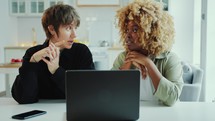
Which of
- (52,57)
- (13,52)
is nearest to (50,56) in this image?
(52,57)

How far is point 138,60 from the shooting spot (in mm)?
1360

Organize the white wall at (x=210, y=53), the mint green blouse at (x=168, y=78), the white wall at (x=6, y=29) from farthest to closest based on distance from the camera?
the white wall at (x=6, y=29)
the white wall at (x=210, y=53)
the mint green blouse at (x=168, y=78)

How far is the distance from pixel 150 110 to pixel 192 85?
1694 millimetres

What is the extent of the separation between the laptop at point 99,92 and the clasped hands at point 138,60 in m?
0.34

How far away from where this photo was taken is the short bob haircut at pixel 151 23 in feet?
4.39

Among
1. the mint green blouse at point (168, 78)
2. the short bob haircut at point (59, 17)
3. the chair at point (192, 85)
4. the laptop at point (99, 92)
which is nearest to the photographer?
the laptop at point (99, 92)

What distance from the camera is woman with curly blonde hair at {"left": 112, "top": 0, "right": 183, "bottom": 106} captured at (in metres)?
1.31

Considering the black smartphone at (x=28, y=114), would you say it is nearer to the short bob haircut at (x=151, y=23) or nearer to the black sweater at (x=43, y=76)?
the black sweater at (x=43, y=76)

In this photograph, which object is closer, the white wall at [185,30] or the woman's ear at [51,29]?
the woman's ear at [51,29]

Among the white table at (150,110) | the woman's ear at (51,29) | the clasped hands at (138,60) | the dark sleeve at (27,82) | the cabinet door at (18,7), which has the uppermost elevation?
the cabinet door at (18,7)

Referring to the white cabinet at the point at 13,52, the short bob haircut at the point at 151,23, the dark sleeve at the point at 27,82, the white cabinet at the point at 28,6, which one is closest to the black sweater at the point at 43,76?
the dark sleeve at the point at 27,82

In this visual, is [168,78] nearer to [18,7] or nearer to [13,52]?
[13,52]

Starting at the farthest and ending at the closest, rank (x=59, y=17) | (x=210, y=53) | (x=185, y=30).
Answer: (x=185, y=30)
(x=210, y=53)
(x=59, y=17)

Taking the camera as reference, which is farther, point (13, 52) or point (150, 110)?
point (13, 52)
